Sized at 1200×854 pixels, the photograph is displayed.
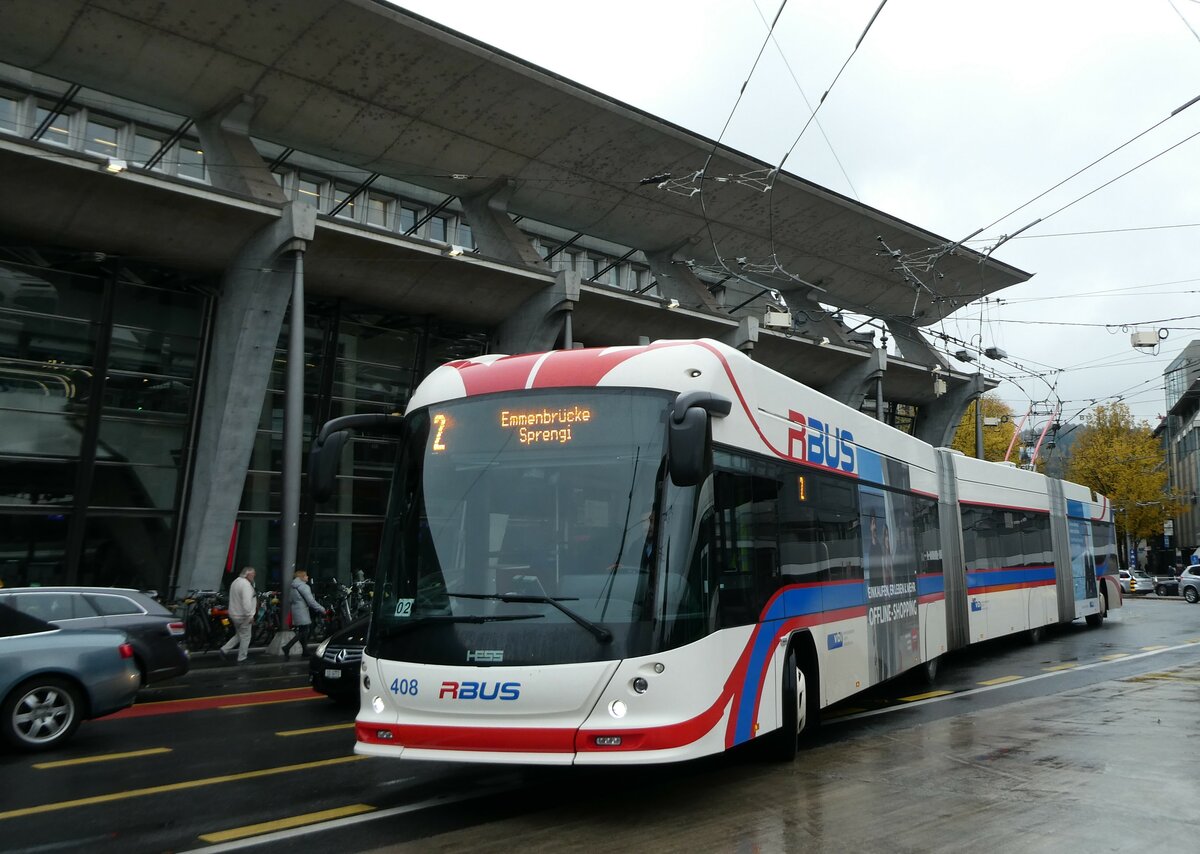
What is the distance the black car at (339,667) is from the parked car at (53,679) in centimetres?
260

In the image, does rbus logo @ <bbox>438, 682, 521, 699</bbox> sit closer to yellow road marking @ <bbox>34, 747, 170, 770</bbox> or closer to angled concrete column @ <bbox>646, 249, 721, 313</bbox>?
yellow road marking @ <bbox>34, 747, 170, 770</bbox>

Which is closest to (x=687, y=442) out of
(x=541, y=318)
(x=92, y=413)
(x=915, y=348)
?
(x=92, y=413)

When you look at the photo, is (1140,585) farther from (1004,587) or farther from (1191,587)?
(1004,587)

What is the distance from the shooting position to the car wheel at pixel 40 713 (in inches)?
369

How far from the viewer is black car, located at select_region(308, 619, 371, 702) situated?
12406mm

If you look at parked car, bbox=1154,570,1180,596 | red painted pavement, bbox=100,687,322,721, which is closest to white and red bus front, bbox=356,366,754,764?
red painted pavement, bbox=100,687,322,721

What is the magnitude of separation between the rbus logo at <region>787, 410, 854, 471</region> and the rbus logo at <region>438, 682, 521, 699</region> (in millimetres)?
3572

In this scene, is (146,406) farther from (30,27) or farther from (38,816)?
(38,816)

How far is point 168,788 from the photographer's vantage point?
7805 mm

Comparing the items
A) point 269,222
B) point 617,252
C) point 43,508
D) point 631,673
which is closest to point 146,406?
point 43,508

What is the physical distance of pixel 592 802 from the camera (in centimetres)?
716

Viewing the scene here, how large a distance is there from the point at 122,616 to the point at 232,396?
10.9 m

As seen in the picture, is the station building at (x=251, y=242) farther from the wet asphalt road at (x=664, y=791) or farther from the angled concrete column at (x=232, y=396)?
the wet asphalt road at (x=664, y=791)

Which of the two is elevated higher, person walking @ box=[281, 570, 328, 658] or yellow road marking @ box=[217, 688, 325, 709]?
person walking @ box=[281, 570, 328, 658]
